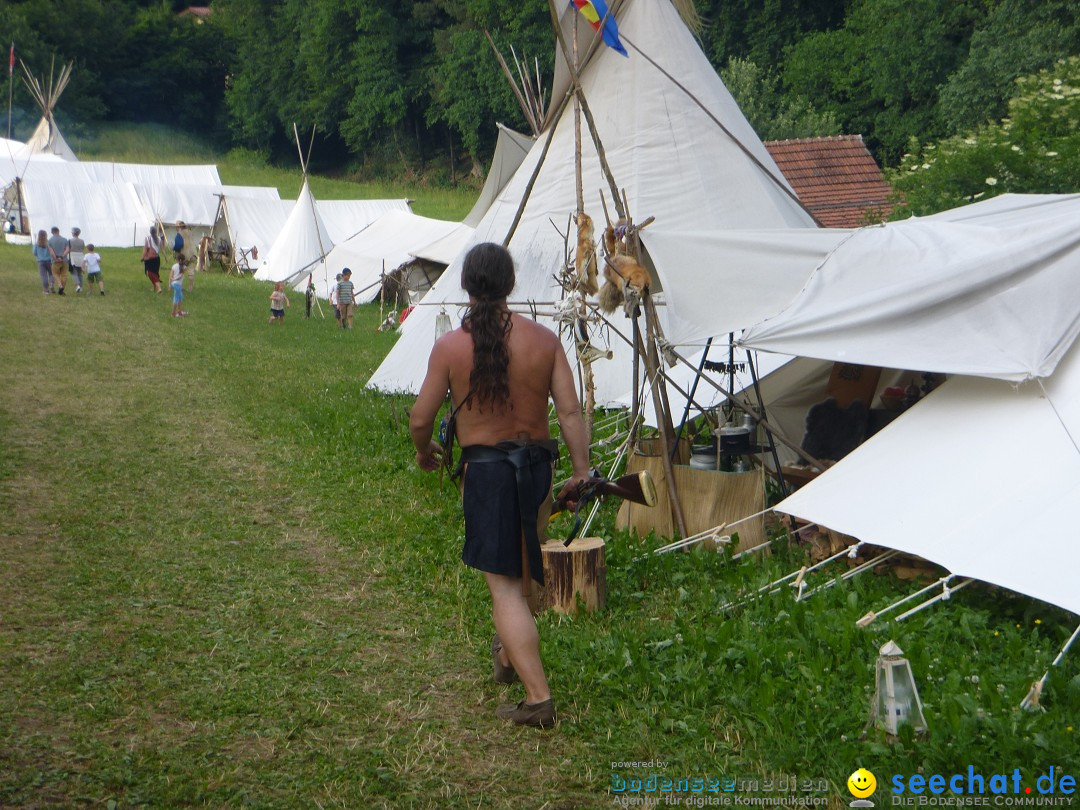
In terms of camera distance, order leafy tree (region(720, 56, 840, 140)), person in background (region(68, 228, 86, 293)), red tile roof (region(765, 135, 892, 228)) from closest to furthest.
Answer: red tile roof (region(765, 135, 892, 228))
person in background (region(68, 228, 86, 293))
leafy tree (region(720, 56, 840, 140))

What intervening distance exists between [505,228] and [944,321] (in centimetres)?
524

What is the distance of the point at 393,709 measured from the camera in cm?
391

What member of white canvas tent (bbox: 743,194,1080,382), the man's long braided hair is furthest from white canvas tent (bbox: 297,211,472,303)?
the man's long braided hair

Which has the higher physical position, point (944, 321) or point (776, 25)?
point (776, 25)

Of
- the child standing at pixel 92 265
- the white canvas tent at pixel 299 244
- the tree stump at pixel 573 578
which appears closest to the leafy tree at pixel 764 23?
the white canvas tent at pixel 299 244

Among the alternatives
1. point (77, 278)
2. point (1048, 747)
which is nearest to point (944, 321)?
point (1048, 747)

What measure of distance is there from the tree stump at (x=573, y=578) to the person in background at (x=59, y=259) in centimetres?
1731

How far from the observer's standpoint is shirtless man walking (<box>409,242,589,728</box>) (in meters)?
3.75

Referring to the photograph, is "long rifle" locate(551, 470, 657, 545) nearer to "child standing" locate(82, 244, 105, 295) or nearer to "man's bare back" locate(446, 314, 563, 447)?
"man's bare back" locate(446, 314, 563, 447)

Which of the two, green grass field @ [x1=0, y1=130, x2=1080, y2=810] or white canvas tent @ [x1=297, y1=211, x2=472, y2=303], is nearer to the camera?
green grass field @ [x1=0, y1=130, x2=1080, y2=810]

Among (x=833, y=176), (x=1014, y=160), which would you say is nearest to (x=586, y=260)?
(x=1014, y=160)

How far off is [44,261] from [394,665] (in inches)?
697

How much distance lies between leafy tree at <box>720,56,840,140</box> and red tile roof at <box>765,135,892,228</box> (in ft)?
21.0

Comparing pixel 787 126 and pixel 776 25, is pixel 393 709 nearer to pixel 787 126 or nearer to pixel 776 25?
pixel 787 126
